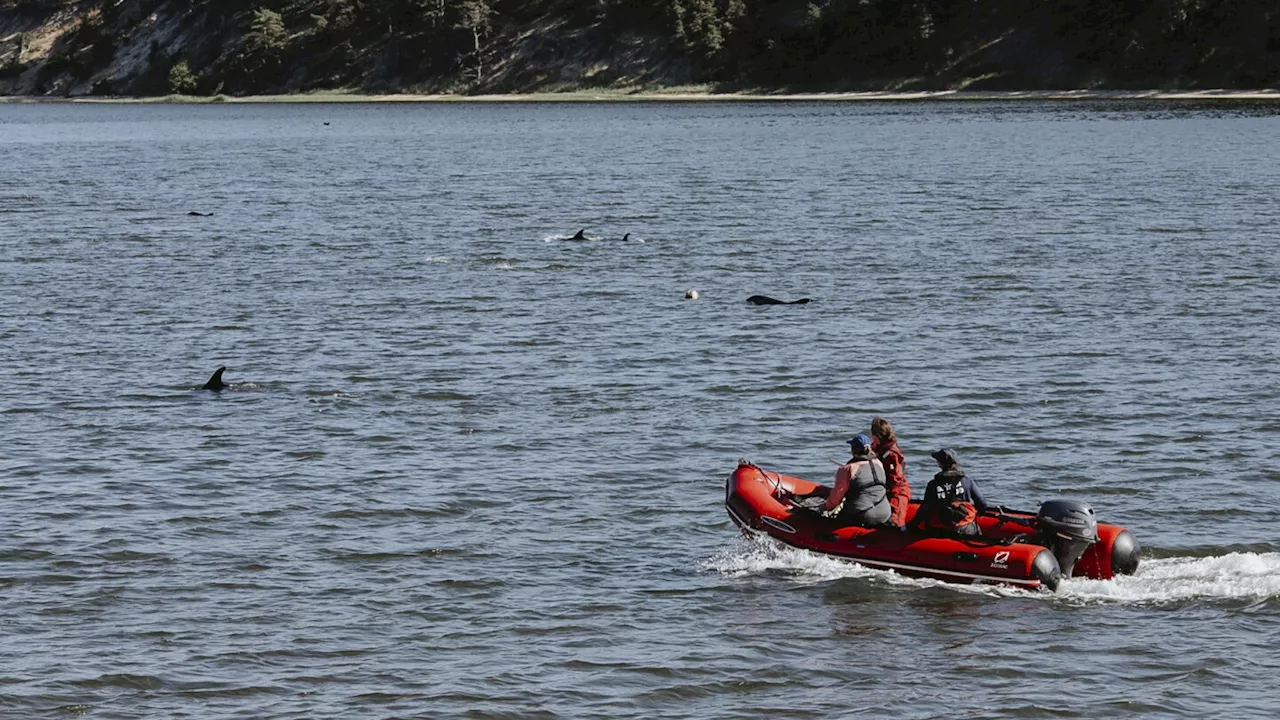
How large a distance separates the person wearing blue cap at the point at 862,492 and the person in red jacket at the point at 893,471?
127 millimetres

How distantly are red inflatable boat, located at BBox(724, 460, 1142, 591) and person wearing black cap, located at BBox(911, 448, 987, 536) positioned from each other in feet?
0.52

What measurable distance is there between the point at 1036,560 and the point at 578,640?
5254mm

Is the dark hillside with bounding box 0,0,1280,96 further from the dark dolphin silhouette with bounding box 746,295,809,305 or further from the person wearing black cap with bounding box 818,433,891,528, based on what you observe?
the person wearing black cap with bounding box 818,433,891,528

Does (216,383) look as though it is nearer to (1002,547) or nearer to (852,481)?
(852,481)

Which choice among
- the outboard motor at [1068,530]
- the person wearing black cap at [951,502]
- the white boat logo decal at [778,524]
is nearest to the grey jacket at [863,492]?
the person wearing black cap at [951,502]

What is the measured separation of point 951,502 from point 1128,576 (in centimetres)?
218

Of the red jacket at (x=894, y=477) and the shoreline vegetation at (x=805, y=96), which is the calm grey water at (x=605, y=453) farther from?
the shoreline vegetation at (x=805, y=96)

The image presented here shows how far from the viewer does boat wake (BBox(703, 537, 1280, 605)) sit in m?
19.8

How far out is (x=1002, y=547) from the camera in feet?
65.6

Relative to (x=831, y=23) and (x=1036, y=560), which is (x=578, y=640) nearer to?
(x=1036, y=560)

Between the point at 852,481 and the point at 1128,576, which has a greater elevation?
the point at 852,481

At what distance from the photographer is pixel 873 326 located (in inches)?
1454

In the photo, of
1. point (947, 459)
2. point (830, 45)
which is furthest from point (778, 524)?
point (830, 45)

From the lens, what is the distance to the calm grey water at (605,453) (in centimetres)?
1767
